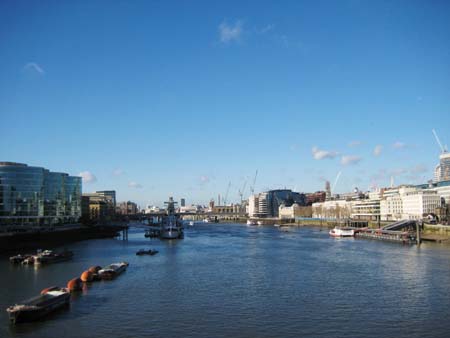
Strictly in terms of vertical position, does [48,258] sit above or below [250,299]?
above

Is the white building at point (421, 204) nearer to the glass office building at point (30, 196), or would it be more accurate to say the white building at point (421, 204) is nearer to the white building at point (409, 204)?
the white building at point (409, 204)

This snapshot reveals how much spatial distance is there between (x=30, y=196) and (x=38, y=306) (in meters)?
98.2

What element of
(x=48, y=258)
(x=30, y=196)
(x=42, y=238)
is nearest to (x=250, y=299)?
(x=48, y=258)

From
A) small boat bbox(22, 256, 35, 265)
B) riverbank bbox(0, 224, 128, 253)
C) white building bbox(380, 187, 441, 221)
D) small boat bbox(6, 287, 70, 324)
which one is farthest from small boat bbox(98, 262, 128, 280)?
white building bbox(380, 187, 441, 221)

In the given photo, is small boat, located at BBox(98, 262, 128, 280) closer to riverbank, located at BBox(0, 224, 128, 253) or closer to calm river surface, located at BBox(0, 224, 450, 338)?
calm river surface, located at BBox(0, 224, 450, 338)

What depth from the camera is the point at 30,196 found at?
12094cm

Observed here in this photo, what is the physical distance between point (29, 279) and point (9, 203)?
247 feet

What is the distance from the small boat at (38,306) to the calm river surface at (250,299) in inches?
25.8

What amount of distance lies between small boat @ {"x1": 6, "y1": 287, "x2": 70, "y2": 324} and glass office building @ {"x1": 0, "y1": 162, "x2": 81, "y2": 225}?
8649cm

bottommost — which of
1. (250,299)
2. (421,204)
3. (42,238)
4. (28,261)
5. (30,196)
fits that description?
(250,299)

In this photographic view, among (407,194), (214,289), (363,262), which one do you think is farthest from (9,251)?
(407,194)

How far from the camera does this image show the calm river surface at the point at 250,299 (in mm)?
28089

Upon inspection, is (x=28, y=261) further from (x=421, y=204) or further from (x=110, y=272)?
(x=421, y=204)

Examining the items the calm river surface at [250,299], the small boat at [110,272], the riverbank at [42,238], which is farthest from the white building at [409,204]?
the small boat at [110,272]
